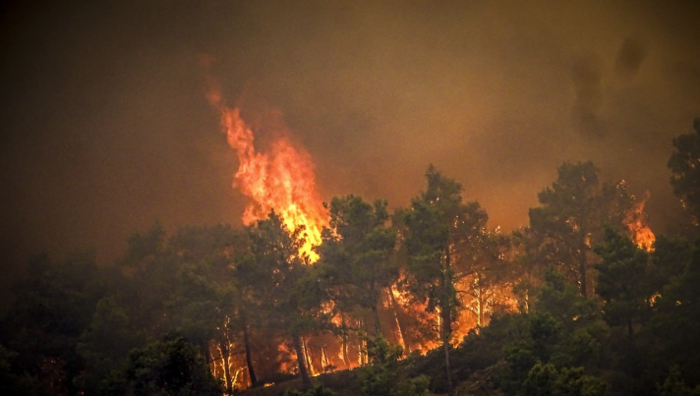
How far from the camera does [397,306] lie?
1842 inches

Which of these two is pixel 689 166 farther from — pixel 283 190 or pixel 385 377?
pixel 283 190

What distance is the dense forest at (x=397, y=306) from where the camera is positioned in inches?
939

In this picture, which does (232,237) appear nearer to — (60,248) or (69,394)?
(69,394)

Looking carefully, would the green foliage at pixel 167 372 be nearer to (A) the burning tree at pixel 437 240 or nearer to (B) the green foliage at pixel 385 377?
(B) the green foliage at pixel 385 377

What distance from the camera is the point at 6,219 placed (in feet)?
359

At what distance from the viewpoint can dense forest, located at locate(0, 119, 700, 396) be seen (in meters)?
23.8

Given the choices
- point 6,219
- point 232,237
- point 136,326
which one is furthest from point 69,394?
point 6,219

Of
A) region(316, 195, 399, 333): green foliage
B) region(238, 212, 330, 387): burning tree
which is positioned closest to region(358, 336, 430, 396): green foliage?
region(316, 195, 399, 333): green foliage

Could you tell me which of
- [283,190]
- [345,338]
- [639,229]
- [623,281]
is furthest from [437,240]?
[283,190]

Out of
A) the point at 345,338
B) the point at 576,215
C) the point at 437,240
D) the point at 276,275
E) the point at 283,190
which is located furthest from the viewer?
the point at 283,190

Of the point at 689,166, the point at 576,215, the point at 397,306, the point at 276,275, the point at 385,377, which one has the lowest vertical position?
the point at 385,377

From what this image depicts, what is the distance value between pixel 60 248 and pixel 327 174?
191ft

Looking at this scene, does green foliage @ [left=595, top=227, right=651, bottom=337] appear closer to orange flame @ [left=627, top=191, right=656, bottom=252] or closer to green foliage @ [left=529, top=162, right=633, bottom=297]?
green foliage @ [left=529, top=162, right=633, bottom=297]

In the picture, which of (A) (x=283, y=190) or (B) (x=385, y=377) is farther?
(A) (x=283, y=190)
